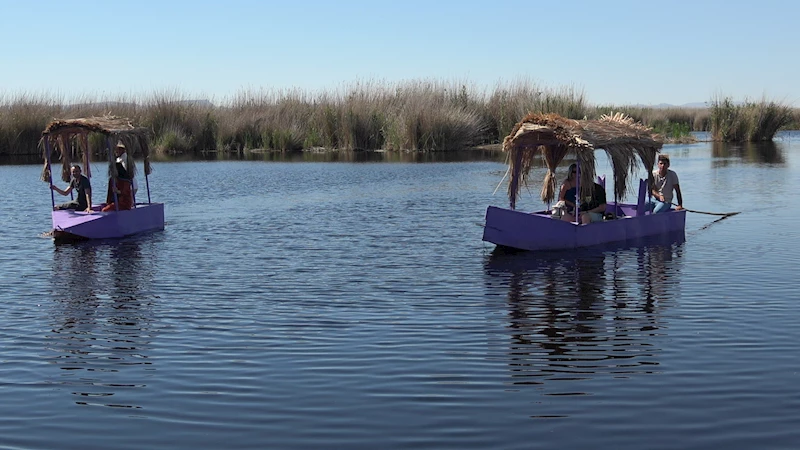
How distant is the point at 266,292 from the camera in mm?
13258

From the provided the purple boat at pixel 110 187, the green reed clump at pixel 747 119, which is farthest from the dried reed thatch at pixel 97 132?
the green reed clump at pixel 747 119

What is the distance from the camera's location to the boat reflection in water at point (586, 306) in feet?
31.3

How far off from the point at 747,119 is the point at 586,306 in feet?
153

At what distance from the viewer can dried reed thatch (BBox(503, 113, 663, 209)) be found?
1638 cm

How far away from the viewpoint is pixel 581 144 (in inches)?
633

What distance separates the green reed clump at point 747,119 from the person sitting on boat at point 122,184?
1662 inches

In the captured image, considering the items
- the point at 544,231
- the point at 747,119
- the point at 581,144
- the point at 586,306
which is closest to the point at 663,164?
the point at 581,144

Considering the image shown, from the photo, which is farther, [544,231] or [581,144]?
[544,231]

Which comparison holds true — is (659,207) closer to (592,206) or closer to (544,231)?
(592,206)

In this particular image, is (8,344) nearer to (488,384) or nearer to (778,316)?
(488,384)

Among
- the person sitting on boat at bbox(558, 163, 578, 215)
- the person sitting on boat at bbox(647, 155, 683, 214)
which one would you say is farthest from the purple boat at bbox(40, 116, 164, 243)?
the person sitting on boat at bbox(647, 155, 683, 214)

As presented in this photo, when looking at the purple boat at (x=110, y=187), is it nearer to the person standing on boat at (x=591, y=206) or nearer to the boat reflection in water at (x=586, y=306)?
the boat reflection in water at (x=586, y=306)

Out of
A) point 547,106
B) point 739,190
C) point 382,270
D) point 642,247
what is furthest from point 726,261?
point 547,106

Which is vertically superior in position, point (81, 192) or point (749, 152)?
point (749, 152)
